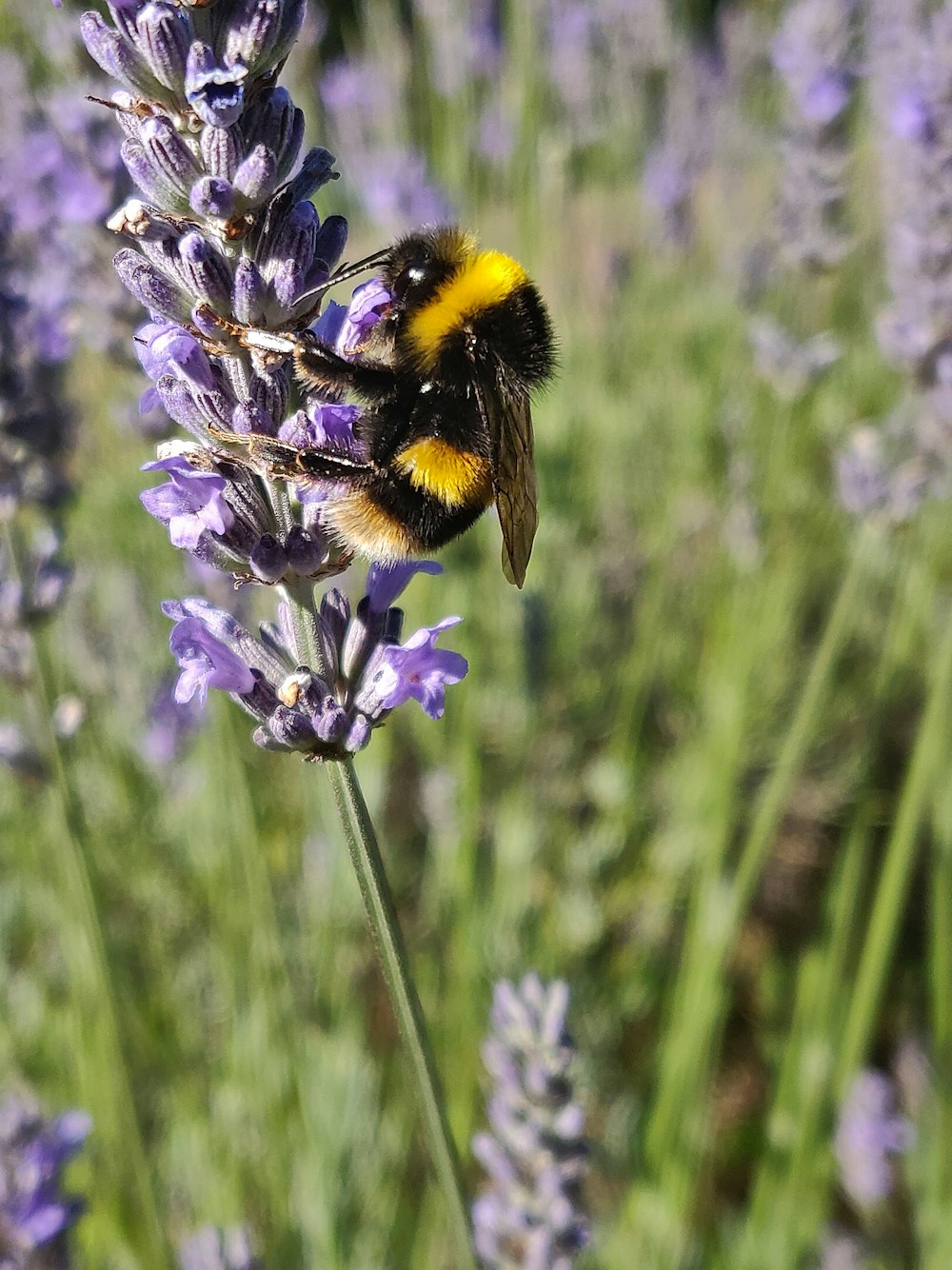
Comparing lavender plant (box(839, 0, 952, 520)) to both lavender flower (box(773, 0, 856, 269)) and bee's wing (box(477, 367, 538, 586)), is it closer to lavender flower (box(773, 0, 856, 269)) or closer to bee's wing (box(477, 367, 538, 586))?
lavender flower (box(773, 0, 856, 269))

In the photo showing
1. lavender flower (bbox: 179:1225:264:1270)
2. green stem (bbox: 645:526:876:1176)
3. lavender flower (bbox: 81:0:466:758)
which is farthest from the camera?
green stem (bbox: 645:526:876:1176)

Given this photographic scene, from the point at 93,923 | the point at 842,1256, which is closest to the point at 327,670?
the point at 93,923

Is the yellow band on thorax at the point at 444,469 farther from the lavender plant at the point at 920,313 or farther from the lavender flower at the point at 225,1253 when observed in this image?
the lavender plant at the point at 920,313

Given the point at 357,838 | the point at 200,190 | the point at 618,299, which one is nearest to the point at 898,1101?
the point at 357,838

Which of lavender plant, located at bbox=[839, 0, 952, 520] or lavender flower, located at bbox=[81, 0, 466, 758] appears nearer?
lavender flower, located at bbox=[81, 0, 466, 758]

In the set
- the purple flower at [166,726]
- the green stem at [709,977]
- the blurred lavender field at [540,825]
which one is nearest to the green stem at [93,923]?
the blurred lavender field at [540,825]

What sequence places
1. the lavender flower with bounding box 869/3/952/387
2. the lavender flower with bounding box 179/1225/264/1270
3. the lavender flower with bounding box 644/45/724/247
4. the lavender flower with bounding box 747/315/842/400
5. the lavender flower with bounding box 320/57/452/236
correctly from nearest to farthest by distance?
the lavender flower with bounding box 179/1225/264/1270, the lavender flower with bounding box 869/3/952/387, the lavender flower with bounding box 747/315/842/400, the lavender flower with bounding box 320/57/452/236, the lavender flower with bounding box 644/45/724/247

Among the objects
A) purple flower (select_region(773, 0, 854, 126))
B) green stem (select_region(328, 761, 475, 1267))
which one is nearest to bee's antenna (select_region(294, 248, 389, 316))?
green stem (select_region(328, 761, 475, 1267))
